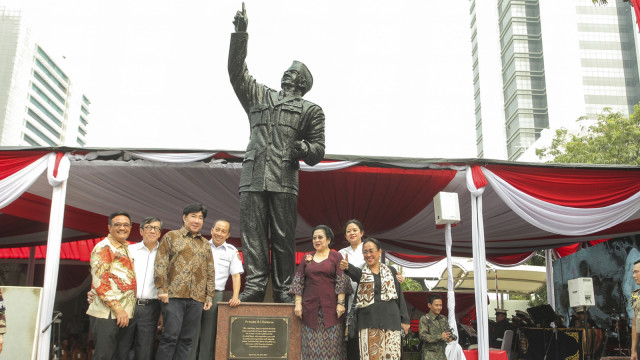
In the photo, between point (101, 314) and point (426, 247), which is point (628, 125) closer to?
point (426, 247)

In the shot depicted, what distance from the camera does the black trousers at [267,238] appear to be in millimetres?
3871

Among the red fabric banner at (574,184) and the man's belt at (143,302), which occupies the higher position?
the red fabric banner at (574,184)

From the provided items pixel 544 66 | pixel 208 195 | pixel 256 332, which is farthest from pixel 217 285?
pixel 544 66

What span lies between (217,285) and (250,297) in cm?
38

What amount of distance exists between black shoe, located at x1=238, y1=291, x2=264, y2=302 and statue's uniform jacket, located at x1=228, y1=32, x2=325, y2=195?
29.5 inches

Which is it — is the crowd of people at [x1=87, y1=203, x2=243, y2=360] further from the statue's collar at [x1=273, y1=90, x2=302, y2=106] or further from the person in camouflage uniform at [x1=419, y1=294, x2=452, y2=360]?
the person in camouflage uniform at [x1=419, y1=294, x2=452, y2=360]

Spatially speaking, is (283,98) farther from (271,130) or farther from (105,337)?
(105,337)

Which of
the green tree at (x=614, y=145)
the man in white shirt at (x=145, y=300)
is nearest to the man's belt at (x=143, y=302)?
the man in white shirt at (x=145, y=300)

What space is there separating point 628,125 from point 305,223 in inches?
430

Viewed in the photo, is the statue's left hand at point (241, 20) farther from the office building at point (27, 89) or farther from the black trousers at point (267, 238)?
the office building at point (27, 89)

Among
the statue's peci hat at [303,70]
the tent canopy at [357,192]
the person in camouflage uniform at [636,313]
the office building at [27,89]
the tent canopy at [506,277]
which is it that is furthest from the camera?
the office building at [27,89]

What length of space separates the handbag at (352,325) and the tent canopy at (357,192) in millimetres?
2432

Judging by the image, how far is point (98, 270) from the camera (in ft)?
11.1

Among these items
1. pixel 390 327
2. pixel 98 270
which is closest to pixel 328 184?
pixel 390 327
